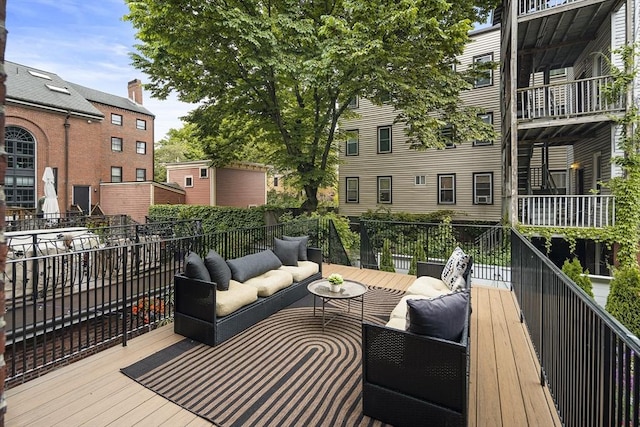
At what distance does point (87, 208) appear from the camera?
18.4 meters

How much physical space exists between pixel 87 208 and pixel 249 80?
1464 cm

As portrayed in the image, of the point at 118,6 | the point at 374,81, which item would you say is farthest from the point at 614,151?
the point at 118,6

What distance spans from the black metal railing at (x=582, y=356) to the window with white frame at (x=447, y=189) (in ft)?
37.3

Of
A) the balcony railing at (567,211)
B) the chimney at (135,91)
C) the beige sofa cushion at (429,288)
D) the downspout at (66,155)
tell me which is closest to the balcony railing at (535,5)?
the balcony railing at (567,211)

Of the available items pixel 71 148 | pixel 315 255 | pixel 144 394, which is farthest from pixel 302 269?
pixel 71 148

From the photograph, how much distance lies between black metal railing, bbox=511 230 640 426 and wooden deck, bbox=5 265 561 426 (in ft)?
0.70

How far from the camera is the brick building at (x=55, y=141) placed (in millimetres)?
16031

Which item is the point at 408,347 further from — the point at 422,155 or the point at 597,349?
the point at 422,155

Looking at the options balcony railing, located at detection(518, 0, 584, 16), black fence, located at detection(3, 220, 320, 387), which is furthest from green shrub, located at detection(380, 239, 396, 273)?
balcony railing, located at detection(518, 0, 584, 16)

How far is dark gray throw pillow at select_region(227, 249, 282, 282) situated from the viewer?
4.44 m

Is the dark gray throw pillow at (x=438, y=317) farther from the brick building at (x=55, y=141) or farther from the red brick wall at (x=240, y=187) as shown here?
the brick building at (x=55, y=141)

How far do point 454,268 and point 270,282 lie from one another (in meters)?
2.54

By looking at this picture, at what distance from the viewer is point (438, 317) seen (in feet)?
7.93

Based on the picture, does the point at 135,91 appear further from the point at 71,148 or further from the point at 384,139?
the point at 384,139
